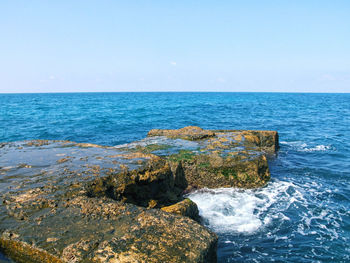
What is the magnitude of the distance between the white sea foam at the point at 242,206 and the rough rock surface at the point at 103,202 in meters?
0.47

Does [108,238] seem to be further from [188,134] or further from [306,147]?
[306,147]

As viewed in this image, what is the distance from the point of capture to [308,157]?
549 inches

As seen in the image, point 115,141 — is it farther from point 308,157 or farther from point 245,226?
point 245,226

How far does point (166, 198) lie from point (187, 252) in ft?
10.1

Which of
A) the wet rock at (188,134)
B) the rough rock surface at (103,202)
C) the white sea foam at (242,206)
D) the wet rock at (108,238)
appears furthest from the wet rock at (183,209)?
the wet rock at (188,134)

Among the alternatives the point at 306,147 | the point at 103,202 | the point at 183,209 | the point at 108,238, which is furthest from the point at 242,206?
the point at 306,147

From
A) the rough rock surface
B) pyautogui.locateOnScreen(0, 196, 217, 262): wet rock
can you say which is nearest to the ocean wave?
the rough rock surface

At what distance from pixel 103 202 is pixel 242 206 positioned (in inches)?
185

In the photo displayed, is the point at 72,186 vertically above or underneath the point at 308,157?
above

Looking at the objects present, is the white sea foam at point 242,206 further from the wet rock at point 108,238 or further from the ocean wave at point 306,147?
the ocean wave at point 306,147

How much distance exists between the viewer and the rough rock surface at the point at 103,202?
3.15 meters

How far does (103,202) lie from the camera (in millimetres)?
4191

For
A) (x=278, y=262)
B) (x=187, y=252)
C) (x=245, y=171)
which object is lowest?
(x=278, y=262)

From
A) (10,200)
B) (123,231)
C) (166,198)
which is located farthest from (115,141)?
(123,231)
